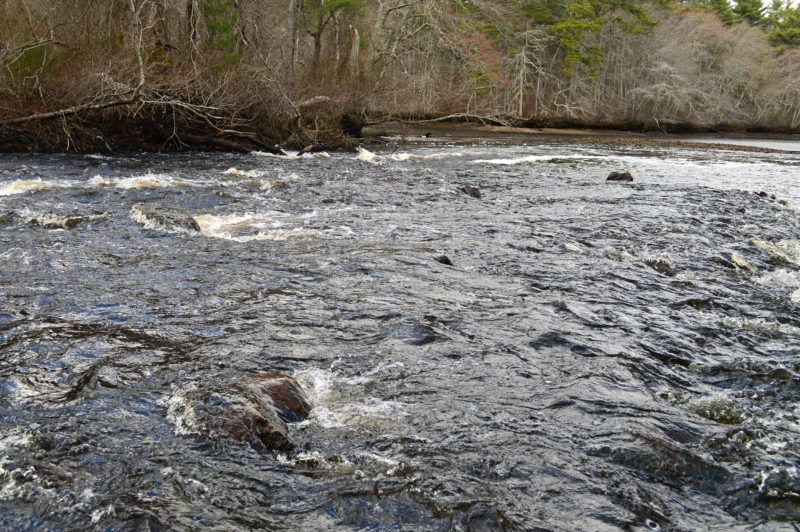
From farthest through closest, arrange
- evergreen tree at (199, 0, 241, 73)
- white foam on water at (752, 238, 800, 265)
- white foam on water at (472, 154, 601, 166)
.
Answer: white foam on water at (472, 154, 601, 166) → evergreen tree at (199, 0, 241, 73) → white foam on water at (752, 238, 800, 265)

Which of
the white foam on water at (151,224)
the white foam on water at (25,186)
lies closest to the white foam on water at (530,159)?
the white foam on water at (25,186)

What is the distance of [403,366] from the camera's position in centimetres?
432

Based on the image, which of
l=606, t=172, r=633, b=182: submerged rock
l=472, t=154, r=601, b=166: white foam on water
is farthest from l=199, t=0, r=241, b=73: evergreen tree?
l=606, t=172, r=633, b=182: submerged rock

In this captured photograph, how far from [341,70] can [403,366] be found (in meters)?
20.5

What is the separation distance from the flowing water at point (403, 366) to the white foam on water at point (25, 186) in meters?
0.37

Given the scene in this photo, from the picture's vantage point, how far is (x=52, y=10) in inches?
608

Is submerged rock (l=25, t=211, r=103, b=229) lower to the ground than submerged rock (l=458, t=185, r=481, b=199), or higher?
lower

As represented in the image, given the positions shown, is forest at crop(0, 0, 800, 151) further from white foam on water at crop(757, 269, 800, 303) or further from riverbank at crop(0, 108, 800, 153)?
white foam on water at crop(757, 269, 800, 303)

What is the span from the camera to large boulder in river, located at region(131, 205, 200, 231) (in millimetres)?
7949

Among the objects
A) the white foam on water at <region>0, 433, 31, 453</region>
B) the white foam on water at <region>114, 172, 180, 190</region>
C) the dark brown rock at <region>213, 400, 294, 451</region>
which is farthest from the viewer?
the white foam on water at <region>114, 172, 180, 190</region>

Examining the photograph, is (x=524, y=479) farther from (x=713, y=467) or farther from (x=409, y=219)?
(x=409, y=219)

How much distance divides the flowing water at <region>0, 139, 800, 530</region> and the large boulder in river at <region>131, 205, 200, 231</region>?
0.40ft

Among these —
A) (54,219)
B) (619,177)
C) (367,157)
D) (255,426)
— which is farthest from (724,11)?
(255,426)

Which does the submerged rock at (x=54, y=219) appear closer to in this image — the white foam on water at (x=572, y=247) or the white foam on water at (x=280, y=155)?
the white foam on water at (x=572, y=247)
